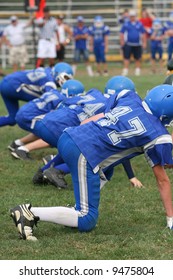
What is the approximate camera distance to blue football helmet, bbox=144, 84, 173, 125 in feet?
15.5

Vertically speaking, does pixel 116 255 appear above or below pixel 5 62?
above

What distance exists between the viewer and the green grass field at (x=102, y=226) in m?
4.60

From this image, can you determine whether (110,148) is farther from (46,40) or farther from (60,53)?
(60,53)

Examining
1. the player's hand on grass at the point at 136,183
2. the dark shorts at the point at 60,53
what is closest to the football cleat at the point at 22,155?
the player's hand on grass at the point at 136,183

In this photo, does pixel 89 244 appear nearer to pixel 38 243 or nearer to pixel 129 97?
pixel 38 243

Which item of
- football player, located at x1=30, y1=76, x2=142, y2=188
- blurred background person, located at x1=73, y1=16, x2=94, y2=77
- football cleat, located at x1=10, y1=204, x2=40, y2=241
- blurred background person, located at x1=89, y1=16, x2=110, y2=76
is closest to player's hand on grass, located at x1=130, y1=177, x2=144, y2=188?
football player, located at x1=30, y1=76, x2=142, y2=188

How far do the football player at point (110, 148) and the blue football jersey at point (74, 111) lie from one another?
4.50 feet

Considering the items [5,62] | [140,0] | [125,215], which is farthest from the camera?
[140,0]

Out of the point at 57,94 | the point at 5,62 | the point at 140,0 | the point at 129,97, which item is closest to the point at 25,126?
the point at 57,94

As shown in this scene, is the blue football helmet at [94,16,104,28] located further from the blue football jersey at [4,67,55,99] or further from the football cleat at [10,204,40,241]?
the football cleat at [10,204,40,241]

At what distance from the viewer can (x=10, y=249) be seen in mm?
4691

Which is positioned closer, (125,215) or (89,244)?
(89,244)

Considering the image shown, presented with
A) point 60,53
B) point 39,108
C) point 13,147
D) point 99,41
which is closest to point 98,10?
point 99,41
